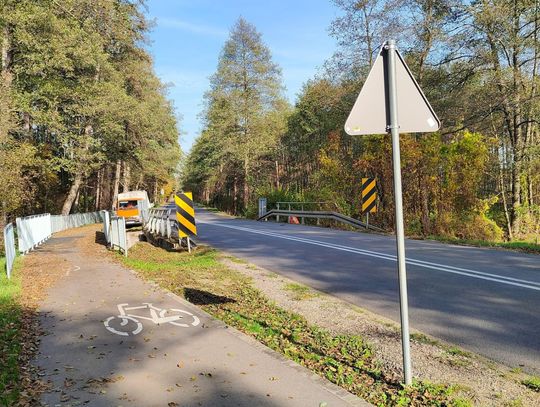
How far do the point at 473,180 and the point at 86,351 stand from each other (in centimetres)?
1653

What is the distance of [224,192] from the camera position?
60.6 meters

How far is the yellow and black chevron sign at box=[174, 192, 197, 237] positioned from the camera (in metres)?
13.6

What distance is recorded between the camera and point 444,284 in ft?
25.4

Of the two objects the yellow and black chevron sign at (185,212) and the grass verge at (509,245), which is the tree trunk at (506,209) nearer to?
the grass verge at (509,245)

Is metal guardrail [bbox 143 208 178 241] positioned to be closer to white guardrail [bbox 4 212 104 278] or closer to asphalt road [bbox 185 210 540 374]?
asphalt road [bbox 185 210 540 374]

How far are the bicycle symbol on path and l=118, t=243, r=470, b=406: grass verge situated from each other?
0.50 m

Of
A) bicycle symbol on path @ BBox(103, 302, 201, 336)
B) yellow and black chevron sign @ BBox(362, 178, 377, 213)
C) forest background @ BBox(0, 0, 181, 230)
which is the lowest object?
bicycle symbol on path @ BBox(103, 302, 201, 336)

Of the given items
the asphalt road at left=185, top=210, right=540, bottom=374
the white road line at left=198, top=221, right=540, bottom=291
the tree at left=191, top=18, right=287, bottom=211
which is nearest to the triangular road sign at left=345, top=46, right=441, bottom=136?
the asphalt road at left=185, top=210, right=540, bottom=374

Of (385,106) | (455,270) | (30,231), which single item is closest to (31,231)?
(30,231)

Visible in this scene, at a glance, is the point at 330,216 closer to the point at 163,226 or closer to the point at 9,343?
the point at 163,226

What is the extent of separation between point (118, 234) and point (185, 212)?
3.90m

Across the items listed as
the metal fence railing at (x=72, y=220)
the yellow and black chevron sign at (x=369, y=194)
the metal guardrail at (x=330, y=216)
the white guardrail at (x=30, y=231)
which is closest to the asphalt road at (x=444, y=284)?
the yellow and black chevron sign at (x=369, y=194)

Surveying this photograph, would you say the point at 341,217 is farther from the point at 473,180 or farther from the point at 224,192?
the point at 224,192

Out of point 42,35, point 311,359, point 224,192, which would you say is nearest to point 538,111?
point 311,359
